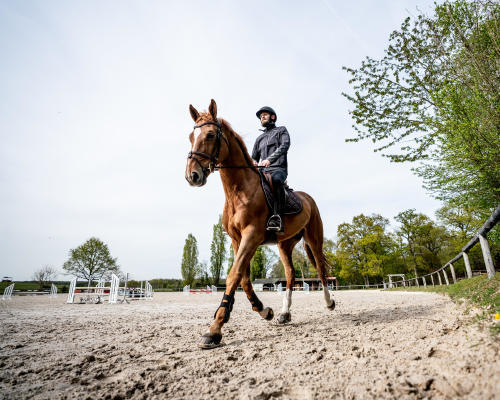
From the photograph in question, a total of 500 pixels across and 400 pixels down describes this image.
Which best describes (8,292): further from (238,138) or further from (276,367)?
(276,367)

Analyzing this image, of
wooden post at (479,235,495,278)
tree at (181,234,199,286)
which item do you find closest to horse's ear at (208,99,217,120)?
wooden post at (479,235,495,278)

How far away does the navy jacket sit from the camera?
4.45m

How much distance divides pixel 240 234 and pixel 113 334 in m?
2.32

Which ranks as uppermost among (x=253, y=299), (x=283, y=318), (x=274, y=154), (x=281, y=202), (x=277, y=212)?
(x=274, y=154)

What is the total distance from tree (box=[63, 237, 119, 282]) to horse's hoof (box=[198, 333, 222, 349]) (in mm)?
63442

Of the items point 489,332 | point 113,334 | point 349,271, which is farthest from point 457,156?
point 349,271

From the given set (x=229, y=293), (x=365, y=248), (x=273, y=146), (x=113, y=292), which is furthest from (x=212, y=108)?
(x=365, y=248)

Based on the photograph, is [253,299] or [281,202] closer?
[253,299]

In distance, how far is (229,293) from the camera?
3121 mm

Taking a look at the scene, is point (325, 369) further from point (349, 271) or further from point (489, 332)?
point (349, 271)

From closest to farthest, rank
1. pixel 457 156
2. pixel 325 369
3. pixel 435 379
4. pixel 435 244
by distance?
pixel 435 379 < pixel 325 369 < pixel 457 156 < pixel 435 244

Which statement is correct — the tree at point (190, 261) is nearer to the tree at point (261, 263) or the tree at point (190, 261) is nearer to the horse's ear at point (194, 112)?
the tree at point (261, 263)

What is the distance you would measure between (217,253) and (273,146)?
2118 inches

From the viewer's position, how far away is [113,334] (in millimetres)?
3551
